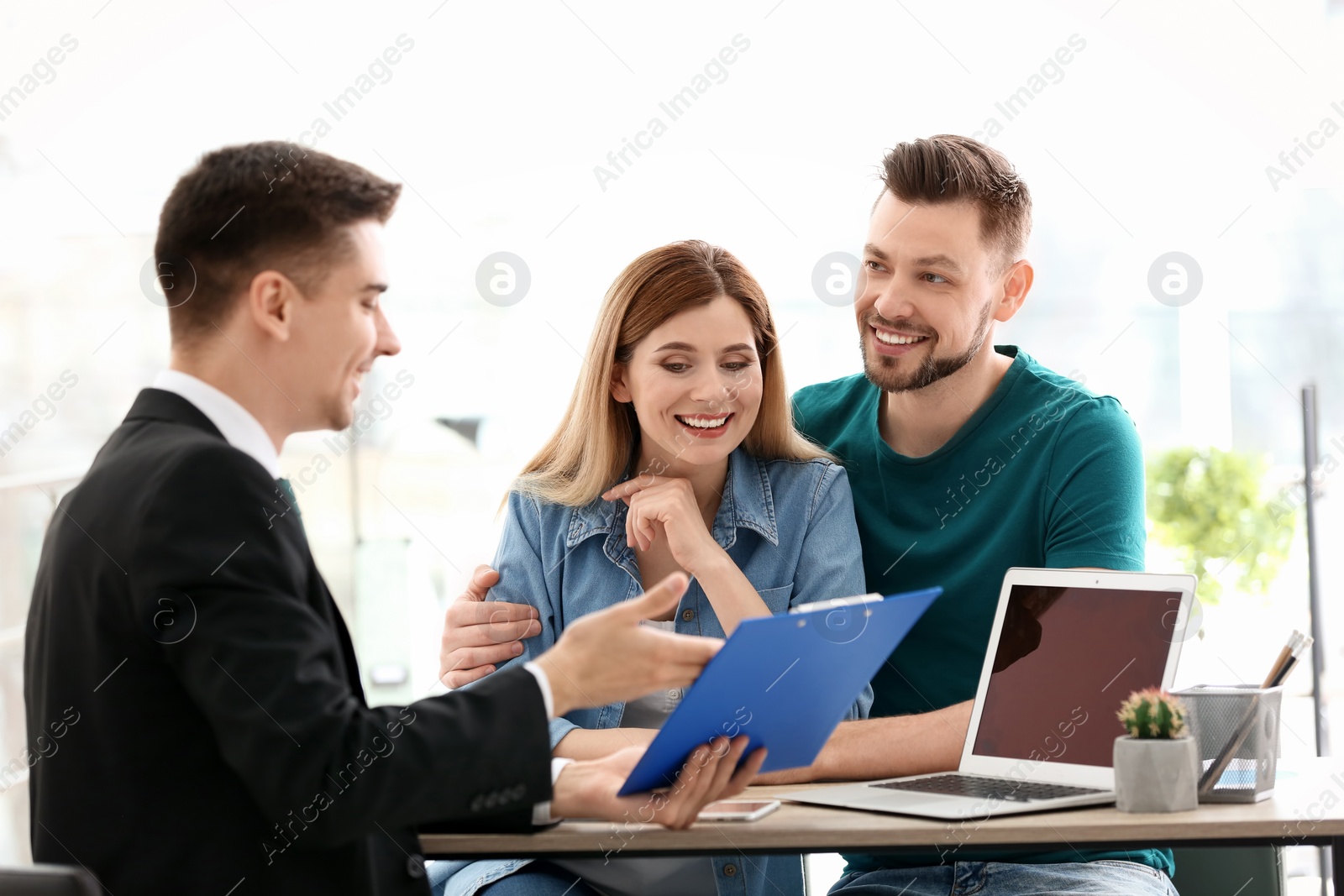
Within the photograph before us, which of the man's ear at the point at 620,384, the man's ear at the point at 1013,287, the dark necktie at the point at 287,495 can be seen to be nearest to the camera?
the dark necktie at the point at 287,495

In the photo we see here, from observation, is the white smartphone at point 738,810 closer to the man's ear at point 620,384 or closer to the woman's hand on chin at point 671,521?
the woman's hand on chin at point 671,521

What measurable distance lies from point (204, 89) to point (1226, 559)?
4.22 m

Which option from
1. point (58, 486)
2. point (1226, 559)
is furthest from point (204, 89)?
point (1226, 559)

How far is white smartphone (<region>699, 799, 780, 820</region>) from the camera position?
4.84 ft

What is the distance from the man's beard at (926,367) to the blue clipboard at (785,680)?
0.89 m

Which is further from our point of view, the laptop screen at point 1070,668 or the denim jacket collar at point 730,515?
the denim jacket collar at point 730,515

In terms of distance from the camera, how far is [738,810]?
1.52 meters

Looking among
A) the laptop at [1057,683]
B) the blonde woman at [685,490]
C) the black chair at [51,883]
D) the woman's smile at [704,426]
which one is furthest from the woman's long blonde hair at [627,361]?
the black chair at [51,883]

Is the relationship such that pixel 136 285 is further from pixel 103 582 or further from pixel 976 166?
pixel 103 582

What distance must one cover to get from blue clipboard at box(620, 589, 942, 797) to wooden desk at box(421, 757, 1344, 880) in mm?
70

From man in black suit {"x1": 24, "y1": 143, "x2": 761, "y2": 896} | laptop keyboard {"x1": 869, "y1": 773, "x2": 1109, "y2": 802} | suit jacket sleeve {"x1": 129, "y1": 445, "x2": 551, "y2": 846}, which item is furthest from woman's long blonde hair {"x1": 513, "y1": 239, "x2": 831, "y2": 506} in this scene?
suit jacket sleeve {"x1": 129, "y1": 445, "x2": 551, "y2": 846}

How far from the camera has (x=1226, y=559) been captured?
4.26 metres

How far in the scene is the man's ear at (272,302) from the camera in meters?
1.26

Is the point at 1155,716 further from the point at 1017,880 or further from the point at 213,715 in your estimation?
the point at 213,715
